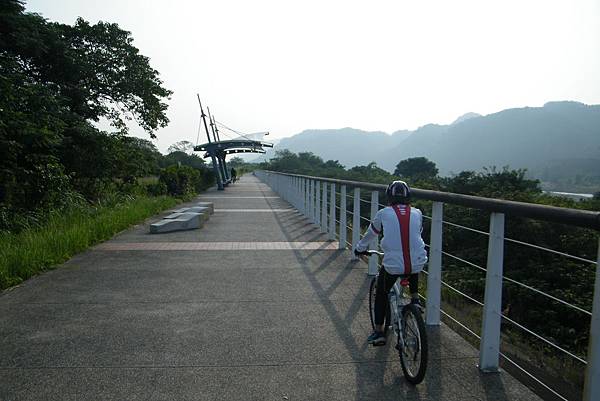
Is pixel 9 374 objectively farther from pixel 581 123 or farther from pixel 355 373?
pixel 581 123

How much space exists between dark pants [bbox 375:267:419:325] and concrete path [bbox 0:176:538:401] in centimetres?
34

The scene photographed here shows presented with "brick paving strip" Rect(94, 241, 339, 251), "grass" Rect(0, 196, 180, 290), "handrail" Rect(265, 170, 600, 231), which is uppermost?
"handrail" Rect(265, 170, 600, 231)

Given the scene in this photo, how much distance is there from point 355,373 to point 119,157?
14.8m

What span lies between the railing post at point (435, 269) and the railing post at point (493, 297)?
3.12 feet

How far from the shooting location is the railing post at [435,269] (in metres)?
4.70

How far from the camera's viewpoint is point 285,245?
9.59m

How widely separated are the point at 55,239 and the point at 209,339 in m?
4.90

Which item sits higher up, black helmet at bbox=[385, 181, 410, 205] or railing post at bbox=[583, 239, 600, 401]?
black helmet at bbox=[385, 181, 410, 205]

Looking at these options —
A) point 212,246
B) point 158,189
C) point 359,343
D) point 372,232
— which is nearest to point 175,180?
point 158,189

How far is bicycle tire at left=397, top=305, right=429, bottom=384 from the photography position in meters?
3.29

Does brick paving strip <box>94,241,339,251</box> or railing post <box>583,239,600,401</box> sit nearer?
railing post <box>583,239,600,401</box>

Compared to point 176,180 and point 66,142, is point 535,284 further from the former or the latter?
point 176,180

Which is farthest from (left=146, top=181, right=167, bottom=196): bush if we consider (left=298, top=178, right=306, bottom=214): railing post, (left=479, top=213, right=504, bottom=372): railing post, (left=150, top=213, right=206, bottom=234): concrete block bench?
(left=479, top=213, right=504, bottom=372): railing post

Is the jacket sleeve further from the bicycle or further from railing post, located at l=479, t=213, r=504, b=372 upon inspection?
railing post, located at l=479, t=213, r=504, b=372
